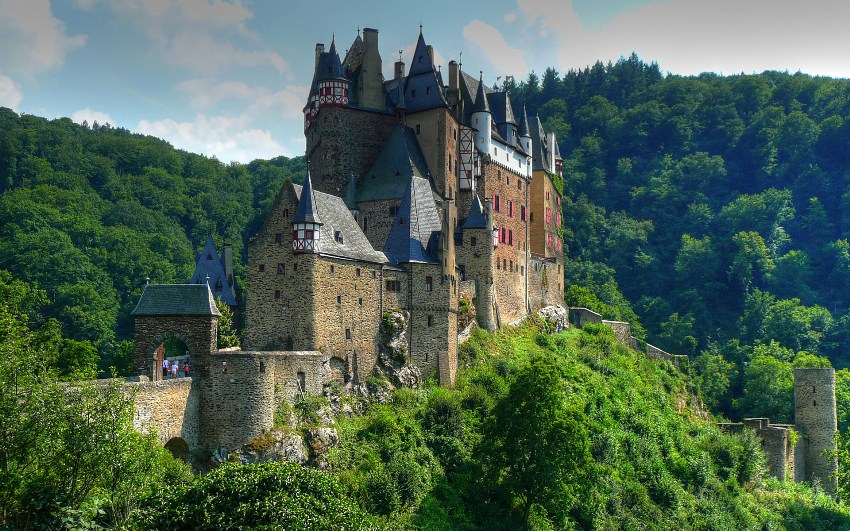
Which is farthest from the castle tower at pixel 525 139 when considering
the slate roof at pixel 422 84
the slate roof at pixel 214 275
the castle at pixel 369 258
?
the slate roof at pixel 214 275

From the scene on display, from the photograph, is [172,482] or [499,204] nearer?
[172,482]

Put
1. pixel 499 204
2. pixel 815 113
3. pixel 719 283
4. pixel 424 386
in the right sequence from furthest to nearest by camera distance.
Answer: pixel 815 113
pixel 719 283
pixel 499 204
pixel 424 386

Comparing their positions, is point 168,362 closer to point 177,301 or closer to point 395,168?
point 177,301

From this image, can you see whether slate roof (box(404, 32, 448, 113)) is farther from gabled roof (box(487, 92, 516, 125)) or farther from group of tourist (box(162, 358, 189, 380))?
group of tourist (box(162, 358, 189, 380))

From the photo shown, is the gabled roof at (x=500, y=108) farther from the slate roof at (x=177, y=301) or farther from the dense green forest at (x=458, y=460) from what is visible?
the slate roof at (x=177, y=301)

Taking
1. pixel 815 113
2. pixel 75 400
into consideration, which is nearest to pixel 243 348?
pixel 75 400

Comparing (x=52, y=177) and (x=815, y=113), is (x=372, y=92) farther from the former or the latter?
(x=815, y=113)

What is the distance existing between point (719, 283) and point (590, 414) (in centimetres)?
4918

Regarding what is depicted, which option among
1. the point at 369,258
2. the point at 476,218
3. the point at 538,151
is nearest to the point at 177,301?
the point at 369,258

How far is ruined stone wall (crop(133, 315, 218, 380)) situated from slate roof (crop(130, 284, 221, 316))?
0.23 metres

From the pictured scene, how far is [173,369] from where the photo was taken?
37969 mm

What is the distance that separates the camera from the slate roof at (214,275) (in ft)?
162

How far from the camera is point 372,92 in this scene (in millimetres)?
58219

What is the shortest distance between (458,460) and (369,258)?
1063 centimetres
